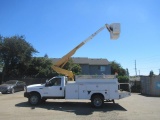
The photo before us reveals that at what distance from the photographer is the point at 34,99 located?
19078 millimetres

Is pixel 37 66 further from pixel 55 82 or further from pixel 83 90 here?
pixel 83 90

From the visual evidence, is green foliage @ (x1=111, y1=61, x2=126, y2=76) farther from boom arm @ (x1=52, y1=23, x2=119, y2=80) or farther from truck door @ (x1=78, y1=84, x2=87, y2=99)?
truck door @ (x1=78, y1=84, x2=87, y2=99)

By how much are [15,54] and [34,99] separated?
96.3 feet

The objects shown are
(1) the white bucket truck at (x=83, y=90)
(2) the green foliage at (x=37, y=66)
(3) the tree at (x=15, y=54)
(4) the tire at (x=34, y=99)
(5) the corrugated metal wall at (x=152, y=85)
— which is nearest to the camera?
(1) the white bucket truck at (x=83, y=90)

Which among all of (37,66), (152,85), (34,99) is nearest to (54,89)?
(34,99)

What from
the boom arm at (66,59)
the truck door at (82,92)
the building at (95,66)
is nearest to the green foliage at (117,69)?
the building at (95,66)

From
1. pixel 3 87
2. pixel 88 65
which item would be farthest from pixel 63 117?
pixel 88 65

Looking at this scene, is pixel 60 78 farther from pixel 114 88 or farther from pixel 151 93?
pixel 151 93

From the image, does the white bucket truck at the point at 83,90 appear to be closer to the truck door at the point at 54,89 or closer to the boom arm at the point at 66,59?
the truck door at the point at 54,89

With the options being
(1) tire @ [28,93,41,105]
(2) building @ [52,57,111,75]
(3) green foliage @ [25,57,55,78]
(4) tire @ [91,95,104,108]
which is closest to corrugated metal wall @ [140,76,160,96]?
(4) tire @ [91,95,104,108]

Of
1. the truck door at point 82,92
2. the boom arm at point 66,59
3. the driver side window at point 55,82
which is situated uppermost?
the boom arm at point 66,59

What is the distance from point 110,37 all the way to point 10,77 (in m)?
31.7

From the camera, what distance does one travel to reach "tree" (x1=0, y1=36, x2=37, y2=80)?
46469mm

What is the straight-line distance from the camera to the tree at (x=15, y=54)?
46.5m
